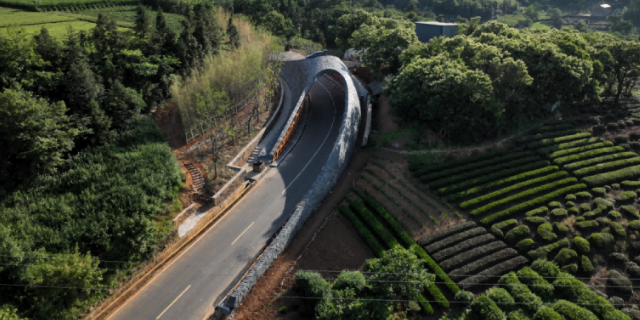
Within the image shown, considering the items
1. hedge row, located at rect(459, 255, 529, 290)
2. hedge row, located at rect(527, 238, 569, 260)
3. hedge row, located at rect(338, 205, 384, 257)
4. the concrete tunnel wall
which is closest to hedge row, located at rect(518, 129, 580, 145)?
hedge row, located at rect(527, 238, 569, 260)

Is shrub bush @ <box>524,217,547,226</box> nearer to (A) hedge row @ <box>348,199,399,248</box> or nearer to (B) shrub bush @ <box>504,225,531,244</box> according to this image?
(B) shrub bush @ <box>504,225,531,244</box>

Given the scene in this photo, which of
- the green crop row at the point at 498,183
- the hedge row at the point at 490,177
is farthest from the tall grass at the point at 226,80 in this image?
the green crop row at the point at 498,183

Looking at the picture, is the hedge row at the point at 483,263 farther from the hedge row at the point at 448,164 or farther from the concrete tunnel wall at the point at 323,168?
the concrete tunnel wall at the point at 323,168

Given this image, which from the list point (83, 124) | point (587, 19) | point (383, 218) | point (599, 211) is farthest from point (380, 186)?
point (587, 19)

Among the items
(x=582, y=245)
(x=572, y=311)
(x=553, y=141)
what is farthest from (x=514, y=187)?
(x=572, y=311)

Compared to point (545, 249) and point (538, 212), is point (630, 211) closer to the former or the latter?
point (538, 212)
